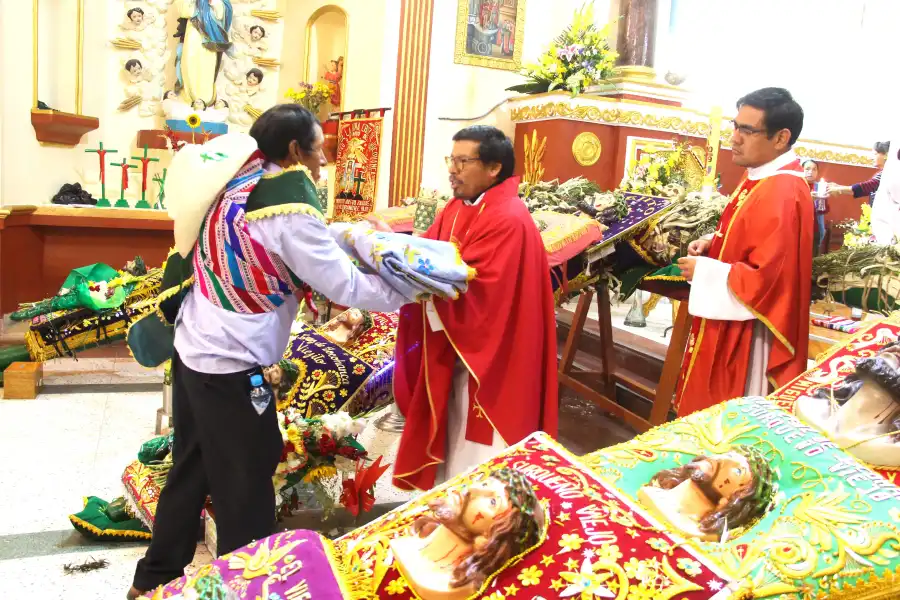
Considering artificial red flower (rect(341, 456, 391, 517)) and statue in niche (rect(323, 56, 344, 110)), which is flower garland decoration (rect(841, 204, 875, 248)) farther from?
statue in niche (rect(323, 56, 344, 110))

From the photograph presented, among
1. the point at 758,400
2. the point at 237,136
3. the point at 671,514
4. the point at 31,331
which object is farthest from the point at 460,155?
the point at 31,331

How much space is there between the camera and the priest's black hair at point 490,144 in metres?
2.72

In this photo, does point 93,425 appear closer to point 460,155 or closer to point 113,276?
point 113,276

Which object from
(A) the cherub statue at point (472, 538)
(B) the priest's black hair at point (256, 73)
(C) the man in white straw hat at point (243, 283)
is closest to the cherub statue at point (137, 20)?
(B) the priest's black hair at point (256, 73)

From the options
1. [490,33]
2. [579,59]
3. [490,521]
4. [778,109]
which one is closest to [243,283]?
[490,521]

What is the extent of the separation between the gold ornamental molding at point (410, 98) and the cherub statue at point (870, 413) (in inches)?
248

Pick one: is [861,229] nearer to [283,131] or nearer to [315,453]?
[315,453]

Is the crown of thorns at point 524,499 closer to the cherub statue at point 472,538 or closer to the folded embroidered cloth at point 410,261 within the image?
the cherub statue at point 472,538

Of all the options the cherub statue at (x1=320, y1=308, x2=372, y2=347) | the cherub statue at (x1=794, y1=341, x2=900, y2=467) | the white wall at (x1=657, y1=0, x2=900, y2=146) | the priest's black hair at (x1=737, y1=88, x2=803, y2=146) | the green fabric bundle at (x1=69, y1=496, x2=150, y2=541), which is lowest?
the green fabric bundle at (x1=69, y1=496, x2=150, y2=541)

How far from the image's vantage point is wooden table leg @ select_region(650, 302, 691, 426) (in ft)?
12.5

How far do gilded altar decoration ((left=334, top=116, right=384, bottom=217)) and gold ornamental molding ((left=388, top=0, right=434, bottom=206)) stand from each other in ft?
0.83

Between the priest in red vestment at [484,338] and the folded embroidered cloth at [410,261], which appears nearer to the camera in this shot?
the folded embroidered cloth at [410,261]

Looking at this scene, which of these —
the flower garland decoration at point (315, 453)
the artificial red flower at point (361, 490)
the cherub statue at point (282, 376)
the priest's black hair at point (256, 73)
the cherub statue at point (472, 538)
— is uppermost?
the priest's black hair at point (256, 73)

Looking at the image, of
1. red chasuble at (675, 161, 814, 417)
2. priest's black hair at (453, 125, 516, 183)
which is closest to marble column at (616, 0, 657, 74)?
red chasuble at (675, 161, 814, 417)
